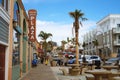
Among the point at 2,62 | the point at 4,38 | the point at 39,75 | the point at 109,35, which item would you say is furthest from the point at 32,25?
the point at 109,35

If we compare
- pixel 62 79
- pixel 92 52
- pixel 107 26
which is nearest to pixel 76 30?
pixel 62 79

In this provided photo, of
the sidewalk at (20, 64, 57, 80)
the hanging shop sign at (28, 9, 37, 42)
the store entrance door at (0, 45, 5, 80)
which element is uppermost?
the hanging shop sign at (28, 9, 37, 42)

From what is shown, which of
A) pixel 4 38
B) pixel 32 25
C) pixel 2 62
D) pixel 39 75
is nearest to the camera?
pixel 4 38

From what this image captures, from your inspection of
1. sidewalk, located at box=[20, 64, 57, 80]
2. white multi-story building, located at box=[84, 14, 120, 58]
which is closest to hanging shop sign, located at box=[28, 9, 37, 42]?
sidewalk, located at box=[20, 64, 57, 80]

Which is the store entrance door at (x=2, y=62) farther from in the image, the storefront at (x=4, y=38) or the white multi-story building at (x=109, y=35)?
the white multi-story building at (x=109, y=35)

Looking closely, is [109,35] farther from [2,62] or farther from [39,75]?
[2,62]

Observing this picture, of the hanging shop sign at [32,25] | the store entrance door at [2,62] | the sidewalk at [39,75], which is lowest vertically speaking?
the sidewalk at [39,75]

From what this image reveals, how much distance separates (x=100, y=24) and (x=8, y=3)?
8471 cm

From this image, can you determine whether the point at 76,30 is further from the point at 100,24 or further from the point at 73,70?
the point at 100,24

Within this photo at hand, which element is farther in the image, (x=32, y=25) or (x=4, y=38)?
(x=32, y=25)

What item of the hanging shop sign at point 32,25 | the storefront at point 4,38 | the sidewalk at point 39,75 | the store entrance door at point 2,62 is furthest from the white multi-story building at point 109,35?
the store entrance door at point 2,62

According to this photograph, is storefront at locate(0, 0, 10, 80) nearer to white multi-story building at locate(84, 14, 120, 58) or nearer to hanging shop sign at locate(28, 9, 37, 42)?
hanging shop sign at locate(28, 9, 37, 42)

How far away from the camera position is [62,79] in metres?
23.4

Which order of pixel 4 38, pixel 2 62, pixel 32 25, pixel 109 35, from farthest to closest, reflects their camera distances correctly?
1. pixel 109 35
2. pixel 32 25
3. pixel 2 62
4. pixel 4 38
